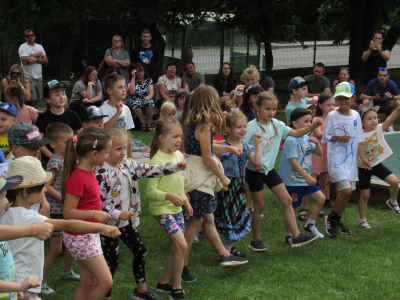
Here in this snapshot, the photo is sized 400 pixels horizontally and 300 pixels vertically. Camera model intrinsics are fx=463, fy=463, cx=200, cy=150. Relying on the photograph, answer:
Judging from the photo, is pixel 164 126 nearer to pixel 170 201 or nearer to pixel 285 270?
pixel 170 201

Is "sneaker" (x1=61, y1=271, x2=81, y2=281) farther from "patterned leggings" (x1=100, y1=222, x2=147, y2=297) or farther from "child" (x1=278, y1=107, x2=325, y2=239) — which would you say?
"child" (x1=278, y1=107, x2=325, y2=239)

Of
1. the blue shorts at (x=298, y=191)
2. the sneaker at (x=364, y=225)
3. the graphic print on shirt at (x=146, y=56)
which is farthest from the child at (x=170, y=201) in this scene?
the graphic print on shirt at (x=146, y=56)

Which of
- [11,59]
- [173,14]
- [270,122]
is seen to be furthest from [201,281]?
[11,59]

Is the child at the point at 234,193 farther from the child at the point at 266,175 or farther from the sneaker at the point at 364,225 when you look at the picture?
the sneaker at the point at 364,225

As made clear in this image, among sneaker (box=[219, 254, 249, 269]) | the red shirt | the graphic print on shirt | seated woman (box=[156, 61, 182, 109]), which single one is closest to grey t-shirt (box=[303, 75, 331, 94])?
seated woman (box=[156, 61, 182, 109])

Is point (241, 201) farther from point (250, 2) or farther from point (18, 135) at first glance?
point (250, 2)

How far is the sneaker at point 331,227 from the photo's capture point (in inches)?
219

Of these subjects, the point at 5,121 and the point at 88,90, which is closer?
the point at 5,121

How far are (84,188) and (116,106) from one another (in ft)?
7.88

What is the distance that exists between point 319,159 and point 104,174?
3559 mm

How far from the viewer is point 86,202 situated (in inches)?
135

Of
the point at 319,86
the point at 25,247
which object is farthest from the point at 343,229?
the point at 319,86

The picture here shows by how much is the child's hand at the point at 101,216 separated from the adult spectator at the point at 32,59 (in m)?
8.66

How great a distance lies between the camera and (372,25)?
18.5m
